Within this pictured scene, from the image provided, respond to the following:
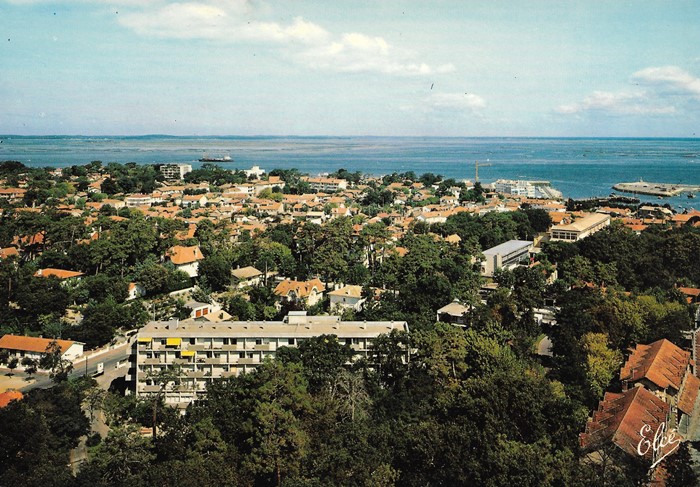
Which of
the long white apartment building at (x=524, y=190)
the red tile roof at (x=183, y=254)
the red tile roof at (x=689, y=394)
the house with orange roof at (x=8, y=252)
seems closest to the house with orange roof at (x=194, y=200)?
the house with orange roof at (x=8, y=252)

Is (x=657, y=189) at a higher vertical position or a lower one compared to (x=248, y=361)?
higher

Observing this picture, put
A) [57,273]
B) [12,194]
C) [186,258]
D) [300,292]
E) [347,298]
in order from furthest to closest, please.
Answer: [12,194] → [186,258] → [57,273] → [300,292] → [347,298]

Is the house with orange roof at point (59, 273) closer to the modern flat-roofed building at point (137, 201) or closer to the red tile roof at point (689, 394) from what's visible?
the modern flat-roofed building at point (137, 201)

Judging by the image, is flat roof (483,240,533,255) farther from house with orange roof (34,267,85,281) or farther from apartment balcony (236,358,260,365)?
house with orange roof (34,267,85,281)

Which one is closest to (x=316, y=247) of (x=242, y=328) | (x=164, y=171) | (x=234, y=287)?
(x=234, y=287)

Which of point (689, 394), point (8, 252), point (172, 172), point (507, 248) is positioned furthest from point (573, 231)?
point (172, 172)

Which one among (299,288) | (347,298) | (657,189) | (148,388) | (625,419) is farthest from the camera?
(657,189)

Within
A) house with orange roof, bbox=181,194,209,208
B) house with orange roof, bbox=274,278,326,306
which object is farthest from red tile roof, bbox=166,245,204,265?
house with orange roof, bbox=181,194,209,208

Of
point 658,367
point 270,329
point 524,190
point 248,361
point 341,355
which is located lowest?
point 248,361

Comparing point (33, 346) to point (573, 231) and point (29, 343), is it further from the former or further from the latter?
point (573, 231)
